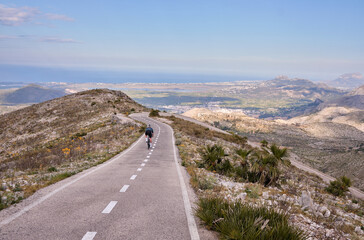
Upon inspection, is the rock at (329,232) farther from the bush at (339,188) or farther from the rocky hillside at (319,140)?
the rocky hillside at (319,140)

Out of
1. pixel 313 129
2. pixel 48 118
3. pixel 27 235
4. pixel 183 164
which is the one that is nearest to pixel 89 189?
pixel 27 235

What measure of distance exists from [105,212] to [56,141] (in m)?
27.1

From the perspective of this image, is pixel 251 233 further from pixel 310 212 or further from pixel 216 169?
pixel 216 169

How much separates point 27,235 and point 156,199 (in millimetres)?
3584

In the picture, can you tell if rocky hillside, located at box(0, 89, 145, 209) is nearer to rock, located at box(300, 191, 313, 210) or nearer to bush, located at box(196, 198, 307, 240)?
bush, located at box(196, 198, 307, 240)

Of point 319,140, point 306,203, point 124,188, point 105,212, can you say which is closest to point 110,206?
point 105,212

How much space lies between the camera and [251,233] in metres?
4.46

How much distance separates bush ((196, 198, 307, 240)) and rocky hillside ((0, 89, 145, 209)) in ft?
Answer: 17.2

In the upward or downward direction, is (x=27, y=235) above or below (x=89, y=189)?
above

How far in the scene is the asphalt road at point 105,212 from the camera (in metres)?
5.19

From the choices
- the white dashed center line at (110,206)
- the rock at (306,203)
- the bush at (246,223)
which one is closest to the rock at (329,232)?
the bush at (246,223)

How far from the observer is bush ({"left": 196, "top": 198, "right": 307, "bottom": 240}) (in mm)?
4461

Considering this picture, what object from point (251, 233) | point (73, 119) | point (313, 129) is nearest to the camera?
point (251, 233)

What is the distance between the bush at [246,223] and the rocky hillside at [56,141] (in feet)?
17.2
